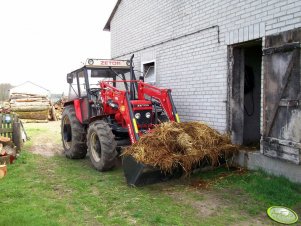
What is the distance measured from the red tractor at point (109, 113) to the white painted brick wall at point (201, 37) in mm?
975

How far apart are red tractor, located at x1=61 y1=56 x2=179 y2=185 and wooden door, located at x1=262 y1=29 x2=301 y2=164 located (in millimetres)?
1849

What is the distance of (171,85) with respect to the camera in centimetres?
852

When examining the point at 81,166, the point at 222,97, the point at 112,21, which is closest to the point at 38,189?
the point at 81,166

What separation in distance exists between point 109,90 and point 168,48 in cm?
247

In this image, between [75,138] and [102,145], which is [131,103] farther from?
[75,138]

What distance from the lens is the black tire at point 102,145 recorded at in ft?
20.5

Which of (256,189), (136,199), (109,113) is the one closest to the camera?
(136,199)

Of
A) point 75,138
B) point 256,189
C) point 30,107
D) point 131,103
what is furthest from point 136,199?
point 30,107

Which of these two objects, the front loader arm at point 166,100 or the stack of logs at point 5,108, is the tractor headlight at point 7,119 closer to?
the stack of logs at point 5,108

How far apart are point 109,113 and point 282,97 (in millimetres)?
3547

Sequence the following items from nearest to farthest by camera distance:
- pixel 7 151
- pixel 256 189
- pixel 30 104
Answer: pixel 256 189 → pixel 7 151 → pixel 30 104

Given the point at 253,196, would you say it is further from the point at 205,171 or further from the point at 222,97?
the point at 222,97

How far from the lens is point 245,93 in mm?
7742

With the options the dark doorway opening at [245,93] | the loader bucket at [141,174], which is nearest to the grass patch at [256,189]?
the loader bucket at [141,174]
